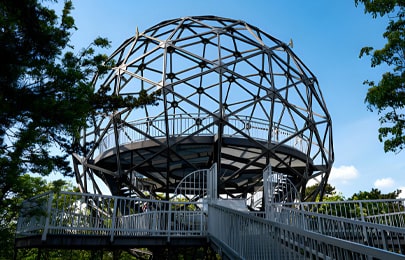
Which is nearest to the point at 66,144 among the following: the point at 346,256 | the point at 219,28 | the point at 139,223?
the point at 139,223

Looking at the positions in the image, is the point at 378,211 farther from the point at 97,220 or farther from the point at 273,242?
the point at 97,220

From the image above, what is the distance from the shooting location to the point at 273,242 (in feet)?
16.7

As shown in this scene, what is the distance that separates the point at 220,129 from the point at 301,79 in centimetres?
621

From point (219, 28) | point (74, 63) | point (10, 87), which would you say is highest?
point (219, 28)

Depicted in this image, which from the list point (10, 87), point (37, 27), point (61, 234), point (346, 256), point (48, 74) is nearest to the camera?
point (346, 256)

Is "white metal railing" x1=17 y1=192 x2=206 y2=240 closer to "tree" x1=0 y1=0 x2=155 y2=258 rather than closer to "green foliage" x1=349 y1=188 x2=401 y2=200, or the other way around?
"tree" x1=0 y1=0 x2=155 y2=258

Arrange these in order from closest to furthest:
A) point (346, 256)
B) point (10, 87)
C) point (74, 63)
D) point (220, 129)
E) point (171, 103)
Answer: point (346, 256) < point (10, 87) < point (74, 63) < point (220, 129) < point (171, 103)

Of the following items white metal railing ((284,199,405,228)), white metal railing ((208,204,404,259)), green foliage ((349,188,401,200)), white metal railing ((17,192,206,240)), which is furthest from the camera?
green foliage ((349,188,401,200))

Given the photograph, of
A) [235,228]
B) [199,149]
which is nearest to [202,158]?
[199,149]

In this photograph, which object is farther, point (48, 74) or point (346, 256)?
point (48, 74)

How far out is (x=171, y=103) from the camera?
77.3 feet

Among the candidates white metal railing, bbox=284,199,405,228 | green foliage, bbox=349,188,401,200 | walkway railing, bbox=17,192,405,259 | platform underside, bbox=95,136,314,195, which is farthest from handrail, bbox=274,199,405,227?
green foliage, bbox=349,188,401,200

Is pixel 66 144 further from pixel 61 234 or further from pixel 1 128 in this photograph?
pixel 61 234

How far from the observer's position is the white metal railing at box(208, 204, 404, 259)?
3422 millimetres
